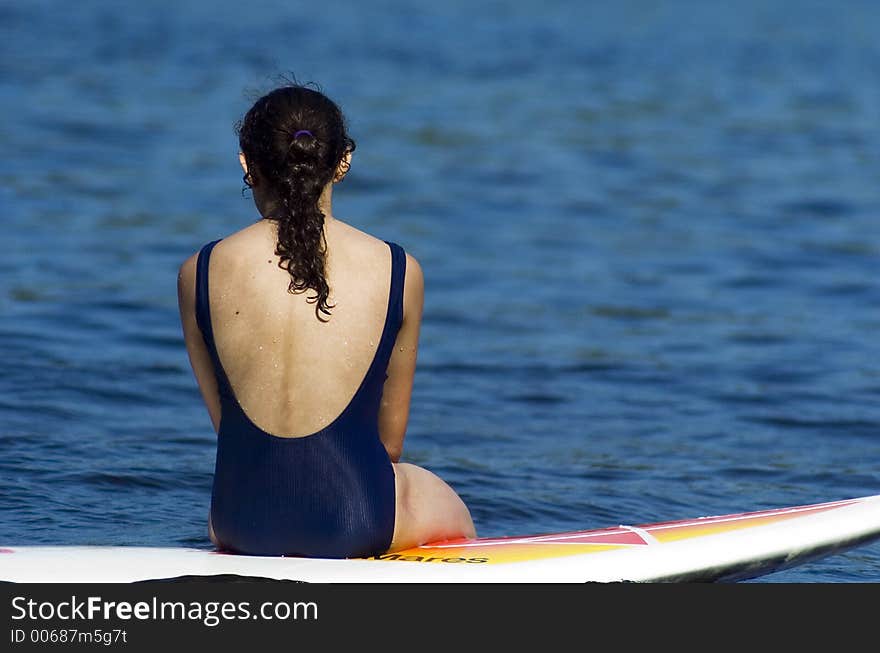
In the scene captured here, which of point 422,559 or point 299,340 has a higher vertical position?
point 299,340

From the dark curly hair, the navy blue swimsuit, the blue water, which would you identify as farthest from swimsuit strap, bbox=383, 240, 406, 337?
the blue water

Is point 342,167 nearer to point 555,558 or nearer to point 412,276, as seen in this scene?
point 412,276

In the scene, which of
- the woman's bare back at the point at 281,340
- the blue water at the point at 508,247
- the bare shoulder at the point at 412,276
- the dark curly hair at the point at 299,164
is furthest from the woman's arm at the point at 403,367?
the blue water at the point at 508,247

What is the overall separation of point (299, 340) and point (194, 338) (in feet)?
1.05

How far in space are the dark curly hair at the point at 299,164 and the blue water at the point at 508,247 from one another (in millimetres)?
886

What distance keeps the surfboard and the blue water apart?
0.73 metres

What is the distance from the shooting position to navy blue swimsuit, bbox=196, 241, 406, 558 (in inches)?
151

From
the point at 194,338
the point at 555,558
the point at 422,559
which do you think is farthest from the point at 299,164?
the point at 555,558

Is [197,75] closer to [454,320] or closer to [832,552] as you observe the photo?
[454,320]

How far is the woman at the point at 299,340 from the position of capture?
3822mm

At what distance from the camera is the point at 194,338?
396 centimetres

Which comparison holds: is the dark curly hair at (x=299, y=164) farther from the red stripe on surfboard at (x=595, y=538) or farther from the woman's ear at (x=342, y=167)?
the red stripe on surfboard at (x=595, y=538)

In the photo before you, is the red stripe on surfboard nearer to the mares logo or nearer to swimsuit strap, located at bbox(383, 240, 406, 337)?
the mares logo

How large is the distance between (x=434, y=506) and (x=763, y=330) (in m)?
5.43
